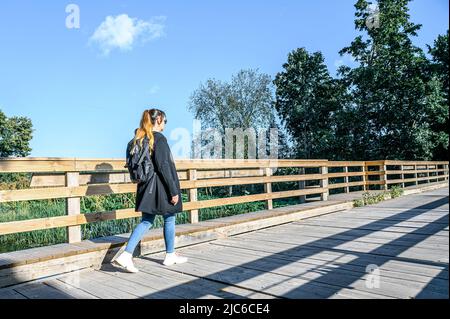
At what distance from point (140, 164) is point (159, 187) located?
0.28m

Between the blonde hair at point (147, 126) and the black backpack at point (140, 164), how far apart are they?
0.04 meters

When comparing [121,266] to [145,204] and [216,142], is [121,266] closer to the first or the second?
[145,204]

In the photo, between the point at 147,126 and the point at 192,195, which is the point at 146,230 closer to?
the point at 147,126

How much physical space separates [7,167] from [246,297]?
2.31m

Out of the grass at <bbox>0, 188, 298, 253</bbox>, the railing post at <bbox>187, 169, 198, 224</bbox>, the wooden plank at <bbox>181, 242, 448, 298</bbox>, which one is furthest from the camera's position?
the grass at <bbox>0, 188, 298, 253</bbox>

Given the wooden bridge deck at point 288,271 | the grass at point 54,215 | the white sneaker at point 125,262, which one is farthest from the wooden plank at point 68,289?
the grass at point 54,215

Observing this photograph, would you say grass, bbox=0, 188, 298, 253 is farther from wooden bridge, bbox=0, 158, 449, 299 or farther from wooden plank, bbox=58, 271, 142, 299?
wooden plank, bbox=58, 271, 142, 299

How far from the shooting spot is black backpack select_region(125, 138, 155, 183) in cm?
335

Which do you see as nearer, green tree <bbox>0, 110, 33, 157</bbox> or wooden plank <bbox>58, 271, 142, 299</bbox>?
wooden plank <bbox>58, 271, 142, 299</bbox>

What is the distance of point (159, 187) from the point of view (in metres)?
3.45

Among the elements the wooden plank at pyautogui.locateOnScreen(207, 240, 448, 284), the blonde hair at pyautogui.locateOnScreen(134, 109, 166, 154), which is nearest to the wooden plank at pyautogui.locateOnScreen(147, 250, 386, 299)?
the wooden plank at pyautogui.locateOnScreen(207, 240, 448, 284)

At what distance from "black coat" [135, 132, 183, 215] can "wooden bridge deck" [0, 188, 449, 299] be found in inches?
22.5

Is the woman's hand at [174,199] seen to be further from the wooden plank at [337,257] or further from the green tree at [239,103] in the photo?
the green tree at [239,103]
